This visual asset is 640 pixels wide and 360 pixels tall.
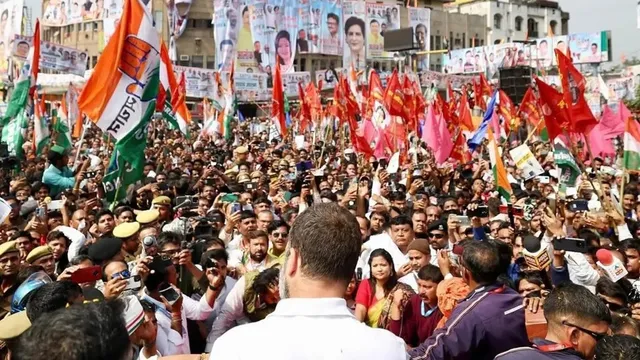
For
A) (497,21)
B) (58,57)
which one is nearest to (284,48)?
(58,57)

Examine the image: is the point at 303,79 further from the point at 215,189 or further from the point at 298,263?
the point at 298,263

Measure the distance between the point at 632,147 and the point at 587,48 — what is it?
40.8 m

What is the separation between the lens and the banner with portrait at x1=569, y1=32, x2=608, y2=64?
4880 cm

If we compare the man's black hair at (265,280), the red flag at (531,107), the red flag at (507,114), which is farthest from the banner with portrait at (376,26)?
the man's black hair at (265,280)

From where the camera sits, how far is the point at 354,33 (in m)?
59.0

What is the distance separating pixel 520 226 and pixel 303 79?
3597 cm

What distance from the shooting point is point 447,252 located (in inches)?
213

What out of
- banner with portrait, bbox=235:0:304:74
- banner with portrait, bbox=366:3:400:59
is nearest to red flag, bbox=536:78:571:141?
banner with portrait, bbox=235:0:304:74

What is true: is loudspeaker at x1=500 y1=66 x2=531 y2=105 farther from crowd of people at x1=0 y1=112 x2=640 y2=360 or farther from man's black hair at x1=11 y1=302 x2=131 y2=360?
man's black hair at x1=11 y1=302 x2=131 y2=360

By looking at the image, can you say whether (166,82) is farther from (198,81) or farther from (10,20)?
(198,81)

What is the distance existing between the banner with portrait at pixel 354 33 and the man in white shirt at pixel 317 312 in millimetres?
56816

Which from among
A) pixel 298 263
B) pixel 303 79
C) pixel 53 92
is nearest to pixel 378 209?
pixel 298 263

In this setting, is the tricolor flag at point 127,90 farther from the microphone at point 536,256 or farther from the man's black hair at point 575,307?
the man's black hair at point 575,307

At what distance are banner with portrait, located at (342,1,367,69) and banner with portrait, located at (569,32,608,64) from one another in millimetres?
15903
